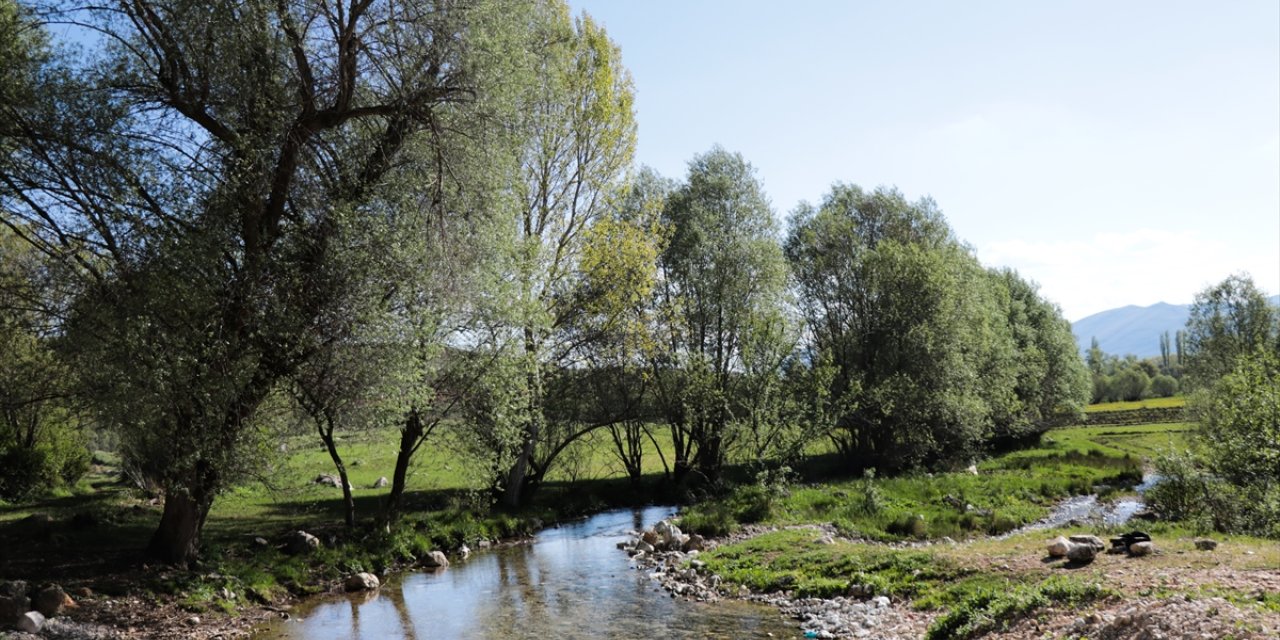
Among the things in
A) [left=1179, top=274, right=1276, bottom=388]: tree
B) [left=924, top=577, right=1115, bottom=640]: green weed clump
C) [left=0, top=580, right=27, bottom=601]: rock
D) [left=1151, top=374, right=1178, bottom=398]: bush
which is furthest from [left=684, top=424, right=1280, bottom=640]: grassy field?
[left=1151, top=374, right=1178, bottom=398]: bush

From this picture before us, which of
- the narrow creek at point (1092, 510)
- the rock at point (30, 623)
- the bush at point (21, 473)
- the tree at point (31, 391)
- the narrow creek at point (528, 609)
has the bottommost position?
the narrow creek at point (1092, 510)

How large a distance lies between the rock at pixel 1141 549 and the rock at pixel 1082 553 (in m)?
0.77

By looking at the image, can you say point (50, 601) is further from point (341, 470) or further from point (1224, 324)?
point (1224, 324)

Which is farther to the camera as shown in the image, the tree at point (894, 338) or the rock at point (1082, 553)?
the tree at point (894, 338)

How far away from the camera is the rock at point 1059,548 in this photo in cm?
1575

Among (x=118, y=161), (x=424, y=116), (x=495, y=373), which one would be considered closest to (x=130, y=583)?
(x=118, y=161)

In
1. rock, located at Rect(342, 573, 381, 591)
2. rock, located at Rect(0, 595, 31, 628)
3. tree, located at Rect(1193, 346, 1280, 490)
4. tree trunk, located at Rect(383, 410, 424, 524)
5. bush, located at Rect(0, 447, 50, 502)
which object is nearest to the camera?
rock, located at Rect(0, 595, 31, 628)

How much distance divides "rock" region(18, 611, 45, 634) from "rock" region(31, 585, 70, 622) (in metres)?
0.83

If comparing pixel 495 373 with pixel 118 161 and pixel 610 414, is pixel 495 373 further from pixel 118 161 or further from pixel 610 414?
pixel 610 414

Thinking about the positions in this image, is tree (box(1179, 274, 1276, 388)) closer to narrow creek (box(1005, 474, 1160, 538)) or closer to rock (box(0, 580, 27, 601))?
narrow creek (box(1005, 474, 1160, 538))

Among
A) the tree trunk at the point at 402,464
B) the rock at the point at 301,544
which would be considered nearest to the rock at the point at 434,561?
the tree trunk at the point at 402,464

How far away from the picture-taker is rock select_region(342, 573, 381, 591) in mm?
20578

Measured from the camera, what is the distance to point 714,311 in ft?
129

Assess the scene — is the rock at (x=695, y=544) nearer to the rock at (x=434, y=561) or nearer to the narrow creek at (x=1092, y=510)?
the rock at (x=434, y=561)
